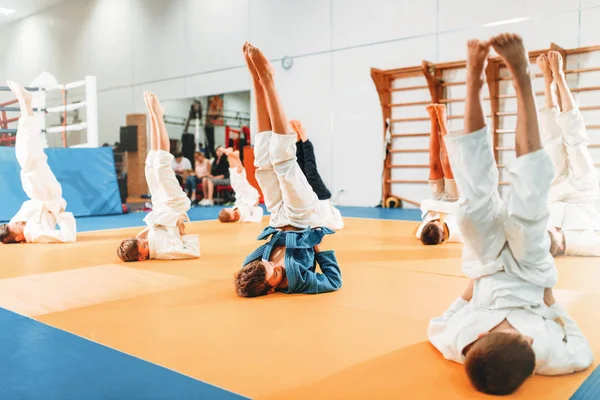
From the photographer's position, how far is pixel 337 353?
1838mm

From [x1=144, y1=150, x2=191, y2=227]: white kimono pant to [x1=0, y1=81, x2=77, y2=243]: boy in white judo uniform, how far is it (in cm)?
127

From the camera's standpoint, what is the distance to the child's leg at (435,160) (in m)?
3.97

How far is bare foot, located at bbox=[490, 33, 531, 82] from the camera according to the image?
1.52 m

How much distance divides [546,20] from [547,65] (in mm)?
3891

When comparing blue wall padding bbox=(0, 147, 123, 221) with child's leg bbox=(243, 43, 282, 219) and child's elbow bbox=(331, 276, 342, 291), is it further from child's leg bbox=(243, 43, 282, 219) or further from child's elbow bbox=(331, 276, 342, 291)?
child's elbow bbox=(331, 276, 342, 291)

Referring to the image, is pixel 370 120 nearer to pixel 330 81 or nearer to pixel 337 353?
pixel 330 81

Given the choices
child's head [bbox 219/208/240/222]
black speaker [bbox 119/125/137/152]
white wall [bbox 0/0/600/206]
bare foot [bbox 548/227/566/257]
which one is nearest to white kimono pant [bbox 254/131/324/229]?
bare foot [bbox 548/227/566/257]

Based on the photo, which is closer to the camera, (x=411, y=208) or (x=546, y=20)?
(x=546, y=20)

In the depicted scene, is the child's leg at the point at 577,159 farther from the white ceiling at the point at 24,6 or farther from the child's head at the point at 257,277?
the white ceiling at the point at 24,6

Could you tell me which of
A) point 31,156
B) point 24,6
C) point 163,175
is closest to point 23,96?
point 31,156

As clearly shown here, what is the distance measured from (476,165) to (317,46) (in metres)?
7.73

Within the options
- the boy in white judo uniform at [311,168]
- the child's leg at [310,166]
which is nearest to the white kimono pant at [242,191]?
the boy in white judo uniform at [311,168]

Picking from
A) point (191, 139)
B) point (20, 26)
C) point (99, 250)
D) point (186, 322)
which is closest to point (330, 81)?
point (191, 139)

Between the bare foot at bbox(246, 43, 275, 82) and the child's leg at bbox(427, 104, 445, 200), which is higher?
the bare foot at bbox(246, 43, 275, 82)
